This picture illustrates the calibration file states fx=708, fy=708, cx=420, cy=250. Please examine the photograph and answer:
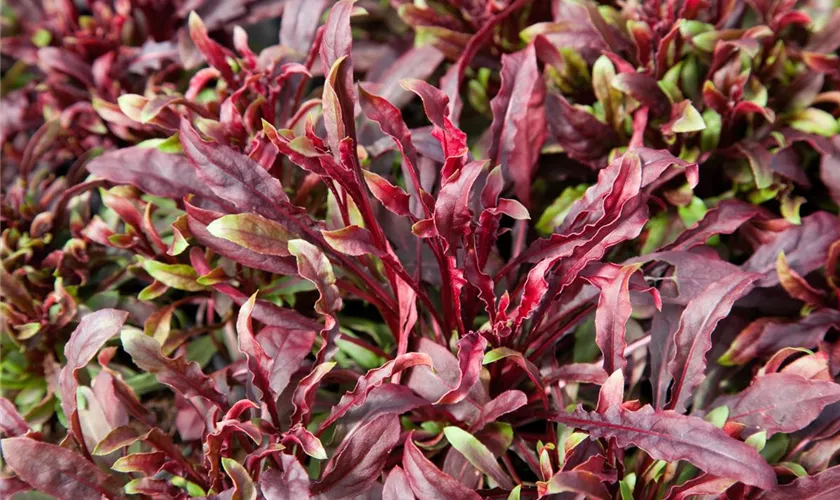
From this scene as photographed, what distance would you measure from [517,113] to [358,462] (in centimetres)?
54

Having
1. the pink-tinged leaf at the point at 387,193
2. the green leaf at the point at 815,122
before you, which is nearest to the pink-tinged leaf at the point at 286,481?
the pink-tinged leaf at the point at 387,193

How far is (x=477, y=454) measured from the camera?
843mm

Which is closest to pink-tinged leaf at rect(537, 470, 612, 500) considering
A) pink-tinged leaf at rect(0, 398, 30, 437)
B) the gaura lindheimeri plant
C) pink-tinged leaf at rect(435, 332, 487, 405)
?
the gaura lindheimeri plant

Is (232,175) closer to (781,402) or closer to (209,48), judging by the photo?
(209,48)


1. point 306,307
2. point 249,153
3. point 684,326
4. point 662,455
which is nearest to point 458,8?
point 249,153

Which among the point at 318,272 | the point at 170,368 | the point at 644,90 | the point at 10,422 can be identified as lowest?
the point at 10,422

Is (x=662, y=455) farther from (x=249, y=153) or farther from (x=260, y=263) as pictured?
(x=249, y=153)

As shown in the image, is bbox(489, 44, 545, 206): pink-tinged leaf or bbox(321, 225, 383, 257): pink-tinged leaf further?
bbox(489, 44, 545, 206): pink-tinged leaf

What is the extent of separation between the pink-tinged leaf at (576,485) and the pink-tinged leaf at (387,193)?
0.37m

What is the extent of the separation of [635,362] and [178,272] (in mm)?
676

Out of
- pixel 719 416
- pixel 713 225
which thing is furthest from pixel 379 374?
pixel 713 225

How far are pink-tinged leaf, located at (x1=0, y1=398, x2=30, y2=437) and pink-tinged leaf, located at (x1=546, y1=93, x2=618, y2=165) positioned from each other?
0.87 metres

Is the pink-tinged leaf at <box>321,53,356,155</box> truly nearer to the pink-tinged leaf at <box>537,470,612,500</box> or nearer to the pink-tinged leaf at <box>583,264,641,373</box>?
the pink-tinged leaf at <box>583,264,641,373</box>

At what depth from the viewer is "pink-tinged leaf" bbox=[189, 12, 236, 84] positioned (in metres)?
1.12
